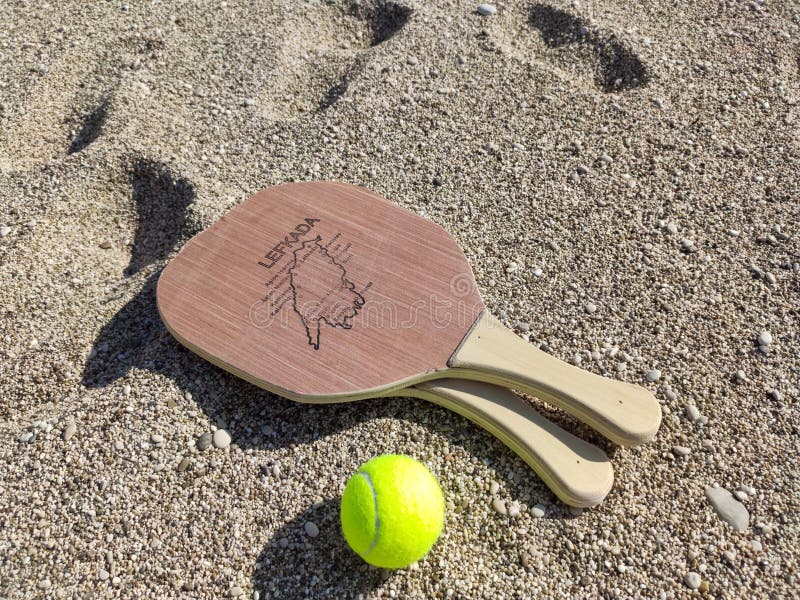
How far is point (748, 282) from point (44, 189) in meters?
2.39

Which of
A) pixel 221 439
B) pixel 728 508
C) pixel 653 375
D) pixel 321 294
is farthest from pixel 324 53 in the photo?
pixel 728 508

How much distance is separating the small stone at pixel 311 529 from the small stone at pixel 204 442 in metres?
0.35

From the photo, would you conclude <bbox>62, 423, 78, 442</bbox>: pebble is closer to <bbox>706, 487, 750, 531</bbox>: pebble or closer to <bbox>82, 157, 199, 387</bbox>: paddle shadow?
<bbox>82, 157, 199, 387</bbox>: paddle shadow

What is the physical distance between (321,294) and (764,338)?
134cm

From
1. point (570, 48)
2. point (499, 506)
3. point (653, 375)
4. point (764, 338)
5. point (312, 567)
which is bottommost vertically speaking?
point (312, 567)

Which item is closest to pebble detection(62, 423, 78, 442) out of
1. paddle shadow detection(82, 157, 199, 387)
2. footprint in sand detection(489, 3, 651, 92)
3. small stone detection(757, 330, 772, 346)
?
paddle shadow detection(82, 157, 199, 387)

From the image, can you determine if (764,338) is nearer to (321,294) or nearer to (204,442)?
(321,294)

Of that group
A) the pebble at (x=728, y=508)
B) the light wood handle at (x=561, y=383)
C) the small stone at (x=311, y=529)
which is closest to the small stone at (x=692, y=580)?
the pebble at (x=728, y=508)

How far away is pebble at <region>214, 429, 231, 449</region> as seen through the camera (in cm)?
170

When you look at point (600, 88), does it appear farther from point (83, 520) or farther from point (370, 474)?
point (83, 520)

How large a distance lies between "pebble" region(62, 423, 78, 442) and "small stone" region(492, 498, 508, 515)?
1136 mm

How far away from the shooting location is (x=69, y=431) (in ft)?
5.59

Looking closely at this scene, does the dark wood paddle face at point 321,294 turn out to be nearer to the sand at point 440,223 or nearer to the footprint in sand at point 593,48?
the sand at point 440,223

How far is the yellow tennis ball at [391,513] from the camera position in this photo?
138 cm
